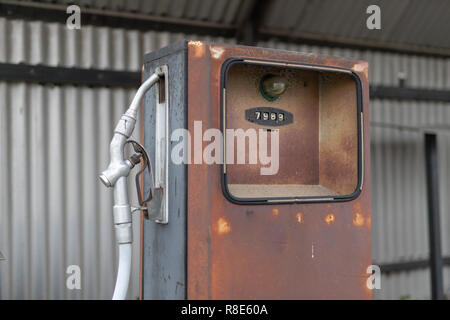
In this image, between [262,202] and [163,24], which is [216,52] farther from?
[163,24]

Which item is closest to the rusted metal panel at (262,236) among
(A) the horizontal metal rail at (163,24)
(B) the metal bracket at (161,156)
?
(B) the metal bracket at (161,156)

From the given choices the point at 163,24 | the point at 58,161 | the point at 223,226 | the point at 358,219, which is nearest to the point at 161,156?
the point at 223,226

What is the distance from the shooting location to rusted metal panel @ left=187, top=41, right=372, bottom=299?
1.97 m

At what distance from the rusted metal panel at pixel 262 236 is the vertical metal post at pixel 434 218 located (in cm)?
204

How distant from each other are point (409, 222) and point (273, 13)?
232 centimetres

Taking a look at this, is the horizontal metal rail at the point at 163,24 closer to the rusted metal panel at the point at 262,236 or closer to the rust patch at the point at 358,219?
the rusted metal panel at the point at 262,236

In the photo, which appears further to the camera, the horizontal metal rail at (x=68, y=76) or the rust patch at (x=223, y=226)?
the horizontal metal rail at (x=68, y=76)

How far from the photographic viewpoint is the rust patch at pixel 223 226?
6.50ft

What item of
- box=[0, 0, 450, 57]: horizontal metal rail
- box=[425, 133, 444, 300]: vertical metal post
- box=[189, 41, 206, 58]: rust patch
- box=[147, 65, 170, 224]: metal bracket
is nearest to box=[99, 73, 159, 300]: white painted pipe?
box=[147, 65, 170, 224]: metal bracket

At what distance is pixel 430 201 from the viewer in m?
4.19

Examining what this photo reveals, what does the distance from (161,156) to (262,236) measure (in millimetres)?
516

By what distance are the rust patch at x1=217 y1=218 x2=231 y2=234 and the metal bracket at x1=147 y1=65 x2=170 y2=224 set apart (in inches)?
8.8

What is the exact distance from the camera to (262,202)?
206 cm
